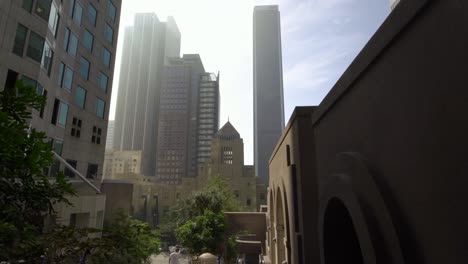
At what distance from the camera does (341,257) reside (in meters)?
5.03

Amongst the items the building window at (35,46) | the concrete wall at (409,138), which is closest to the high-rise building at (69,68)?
the building window at (35,46)

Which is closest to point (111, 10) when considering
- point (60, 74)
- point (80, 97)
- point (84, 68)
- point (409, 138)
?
point (84, 68)

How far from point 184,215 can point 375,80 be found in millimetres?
38610

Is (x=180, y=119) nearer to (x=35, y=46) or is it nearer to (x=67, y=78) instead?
(x=67, y=78)

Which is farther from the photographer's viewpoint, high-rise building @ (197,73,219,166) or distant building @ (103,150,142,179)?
high-rise building @ (197,73,219,166)

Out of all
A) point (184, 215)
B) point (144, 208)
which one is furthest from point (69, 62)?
point (144, 208)

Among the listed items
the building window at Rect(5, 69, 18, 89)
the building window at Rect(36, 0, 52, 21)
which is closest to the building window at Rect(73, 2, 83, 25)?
the building window at Rect(36, 0, 52, 21)

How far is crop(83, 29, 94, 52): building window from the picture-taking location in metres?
23.1

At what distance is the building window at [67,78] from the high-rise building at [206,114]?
90.8 metres

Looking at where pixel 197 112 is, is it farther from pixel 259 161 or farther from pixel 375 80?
pixel 375 80

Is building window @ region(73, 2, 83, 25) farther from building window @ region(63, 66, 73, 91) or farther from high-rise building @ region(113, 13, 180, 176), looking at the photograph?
high-rise building @ region(113, 13, 180, 176)

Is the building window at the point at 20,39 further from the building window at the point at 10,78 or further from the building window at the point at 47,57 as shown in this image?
the building window at the point at 47,57

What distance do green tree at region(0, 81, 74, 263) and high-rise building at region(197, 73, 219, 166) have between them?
108 m

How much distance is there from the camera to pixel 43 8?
15.3 meters
